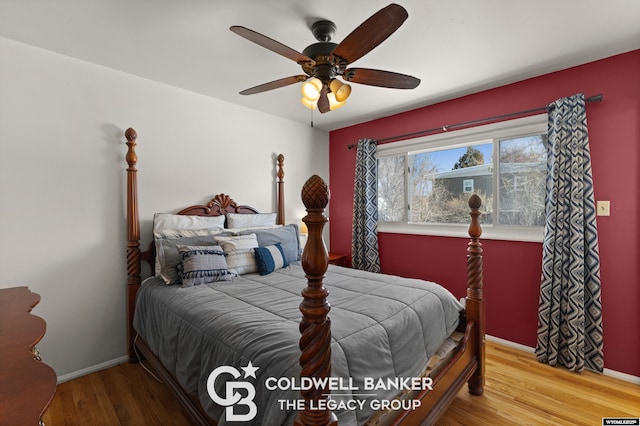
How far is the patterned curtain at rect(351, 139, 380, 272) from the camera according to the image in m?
3.77

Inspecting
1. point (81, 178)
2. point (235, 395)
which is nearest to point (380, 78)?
point (235, 395)

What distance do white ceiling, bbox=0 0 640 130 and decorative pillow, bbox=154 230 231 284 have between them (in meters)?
1.39

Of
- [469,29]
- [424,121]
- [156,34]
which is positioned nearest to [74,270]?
[156,34]

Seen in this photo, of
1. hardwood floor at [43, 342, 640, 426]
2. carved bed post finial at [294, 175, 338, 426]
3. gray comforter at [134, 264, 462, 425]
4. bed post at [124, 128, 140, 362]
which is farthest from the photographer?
bed post at [124, 128, 140, 362]

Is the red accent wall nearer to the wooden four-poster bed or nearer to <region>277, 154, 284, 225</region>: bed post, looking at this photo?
the wooden four-poster bed

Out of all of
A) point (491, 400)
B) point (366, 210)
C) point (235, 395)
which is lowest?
point (491, 400)

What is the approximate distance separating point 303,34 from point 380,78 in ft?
2.05

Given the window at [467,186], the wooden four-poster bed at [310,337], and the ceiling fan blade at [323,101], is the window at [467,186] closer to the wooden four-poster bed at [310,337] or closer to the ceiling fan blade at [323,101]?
the wooden four-poster bed at [310,337]

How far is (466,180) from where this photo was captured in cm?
324

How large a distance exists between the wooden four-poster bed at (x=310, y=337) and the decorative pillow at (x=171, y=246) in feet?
0.11

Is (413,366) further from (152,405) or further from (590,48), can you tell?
(590,48)

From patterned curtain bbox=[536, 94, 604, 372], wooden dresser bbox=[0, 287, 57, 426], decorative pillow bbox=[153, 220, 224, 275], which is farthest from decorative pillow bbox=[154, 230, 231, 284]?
patterned curtain bbox=[536, 94, 604, 372]

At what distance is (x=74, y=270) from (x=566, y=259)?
3875mm

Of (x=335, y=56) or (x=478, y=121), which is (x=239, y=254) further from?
(x=478, y=121)
